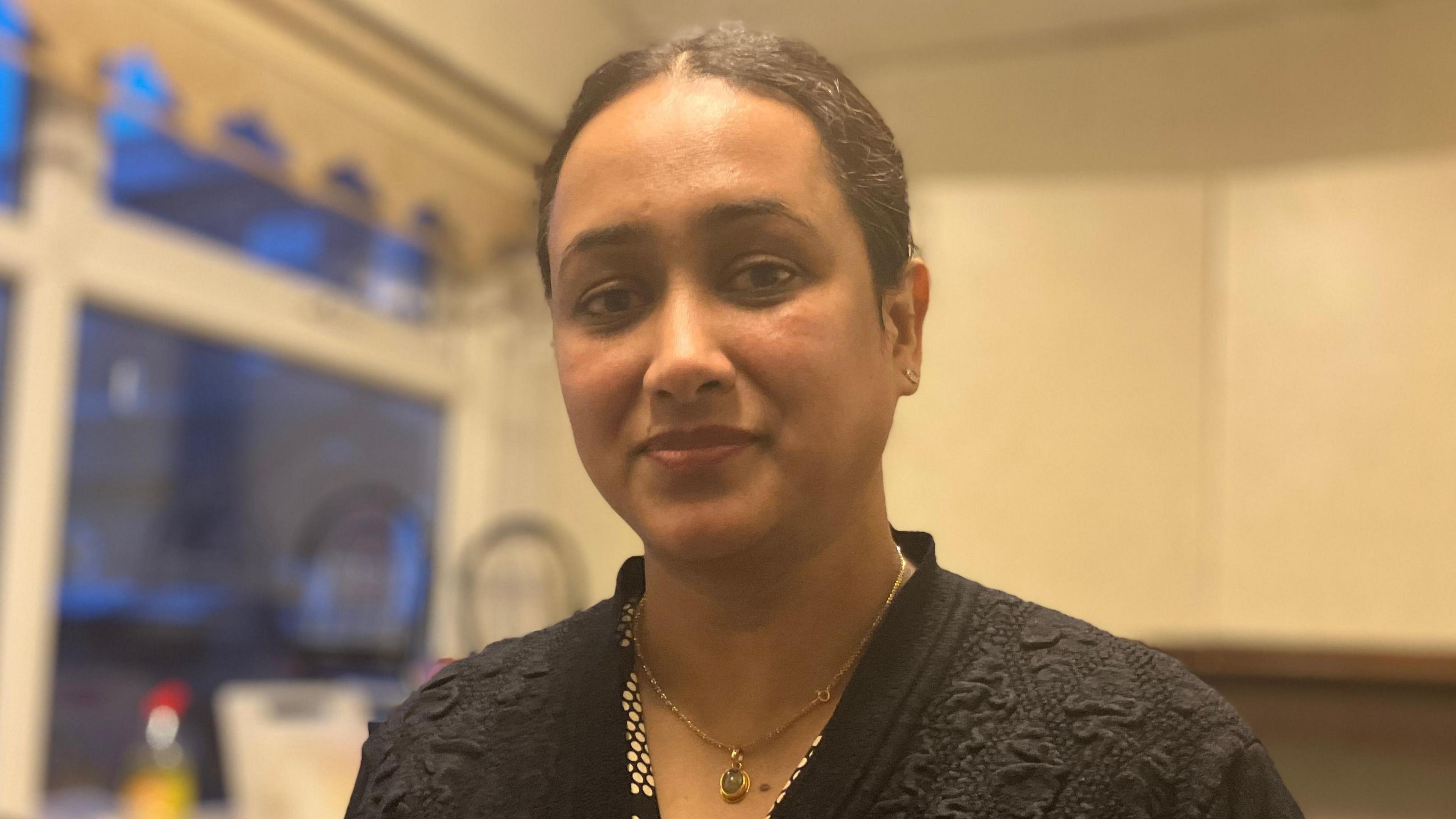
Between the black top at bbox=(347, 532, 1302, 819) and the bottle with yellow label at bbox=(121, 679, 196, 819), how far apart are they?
1107 mm

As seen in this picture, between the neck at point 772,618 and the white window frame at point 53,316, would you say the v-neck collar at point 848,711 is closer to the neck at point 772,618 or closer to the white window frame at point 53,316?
the neck at point 772,618

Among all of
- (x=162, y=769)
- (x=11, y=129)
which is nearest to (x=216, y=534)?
(x=162, y=769)

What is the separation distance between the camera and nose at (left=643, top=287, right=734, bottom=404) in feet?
1.88

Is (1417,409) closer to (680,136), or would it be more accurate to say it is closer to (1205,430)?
(1205,430)

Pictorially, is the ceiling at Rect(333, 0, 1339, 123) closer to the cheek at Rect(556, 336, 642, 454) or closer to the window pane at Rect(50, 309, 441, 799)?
the window pane at Rect(50, 309, 441, 799)

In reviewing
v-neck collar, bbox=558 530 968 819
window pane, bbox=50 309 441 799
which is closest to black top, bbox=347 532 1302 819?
v-neck collar, bbox=558 530 968 819

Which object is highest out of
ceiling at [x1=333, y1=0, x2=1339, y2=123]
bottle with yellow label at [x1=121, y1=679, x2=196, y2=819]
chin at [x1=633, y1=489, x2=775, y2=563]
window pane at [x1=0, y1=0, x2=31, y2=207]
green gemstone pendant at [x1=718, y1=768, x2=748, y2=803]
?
ceiling at [x1=333, y1=0, x2=1339, y2=123]

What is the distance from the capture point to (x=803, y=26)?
233 centimetres

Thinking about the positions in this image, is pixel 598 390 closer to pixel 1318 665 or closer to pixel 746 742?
pixel 746 742

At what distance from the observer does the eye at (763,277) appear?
598 mm

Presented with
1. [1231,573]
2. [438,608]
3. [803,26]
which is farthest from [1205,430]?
[438,608]

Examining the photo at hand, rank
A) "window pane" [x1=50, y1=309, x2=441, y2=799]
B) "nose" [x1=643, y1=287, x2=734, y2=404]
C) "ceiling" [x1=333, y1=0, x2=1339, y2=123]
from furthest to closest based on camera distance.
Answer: "ceiling" [x1=333, y1=0, x2=1339, y2=123] → "window pane" [x1=50, y1=309, x2=441, y2=799] → "nose" [x1=643, y1=287, x2=734, y2=404]

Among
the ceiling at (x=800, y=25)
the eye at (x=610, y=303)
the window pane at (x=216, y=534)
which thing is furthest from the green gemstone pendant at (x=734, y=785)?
the ceiling at (x=800, y=25)

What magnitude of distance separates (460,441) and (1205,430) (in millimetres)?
1342
